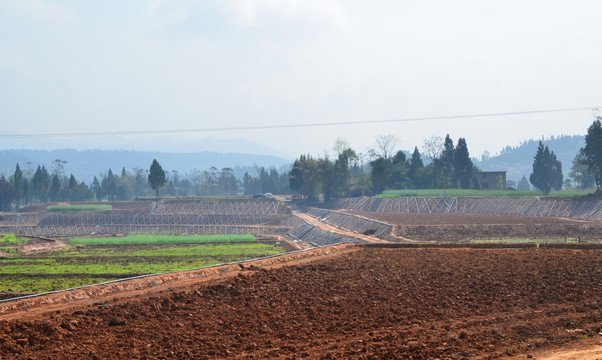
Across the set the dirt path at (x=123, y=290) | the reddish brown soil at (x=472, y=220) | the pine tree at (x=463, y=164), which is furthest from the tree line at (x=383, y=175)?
the dirt path at (x=123, y=290)

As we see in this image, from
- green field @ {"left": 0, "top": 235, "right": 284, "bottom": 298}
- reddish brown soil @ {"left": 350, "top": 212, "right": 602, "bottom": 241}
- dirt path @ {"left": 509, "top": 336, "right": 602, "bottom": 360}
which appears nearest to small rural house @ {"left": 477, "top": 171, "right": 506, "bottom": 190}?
reddish brown soil @ {"left": 350, "top": 212, "right": 602, "bottom": 241}

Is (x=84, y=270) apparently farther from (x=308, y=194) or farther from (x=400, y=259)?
(x=308, y=194)

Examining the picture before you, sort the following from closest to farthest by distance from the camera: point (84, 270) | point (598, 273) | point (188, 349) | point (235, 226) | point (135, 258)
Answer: point (188, 349), point (598, 273), point (84, 270), point (135, 258), point (235, 226)

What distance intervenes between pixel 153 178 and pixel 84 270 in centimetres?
6448

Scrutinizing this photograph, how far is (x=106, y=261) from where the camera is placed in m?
46.7

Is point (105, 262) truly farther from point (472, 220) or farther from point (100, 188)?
point (100, 188)

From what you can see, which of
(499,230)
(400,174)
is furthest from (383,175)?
(499,230)

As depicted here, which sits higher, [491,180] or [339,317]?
[491,180]

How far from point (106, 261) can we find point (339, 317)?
107 feet

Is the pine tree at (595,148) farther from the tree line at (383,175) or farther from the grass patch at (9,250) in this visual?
the grass patch at (9,250)

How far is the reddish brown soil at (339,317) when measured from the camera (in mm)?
15469

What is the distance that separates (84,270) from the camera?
132 ft

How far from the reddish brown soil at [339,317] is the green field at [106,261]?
1282 cm

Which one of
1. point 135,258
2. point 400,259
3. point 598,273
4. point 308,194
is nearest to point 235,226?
point 308,194
